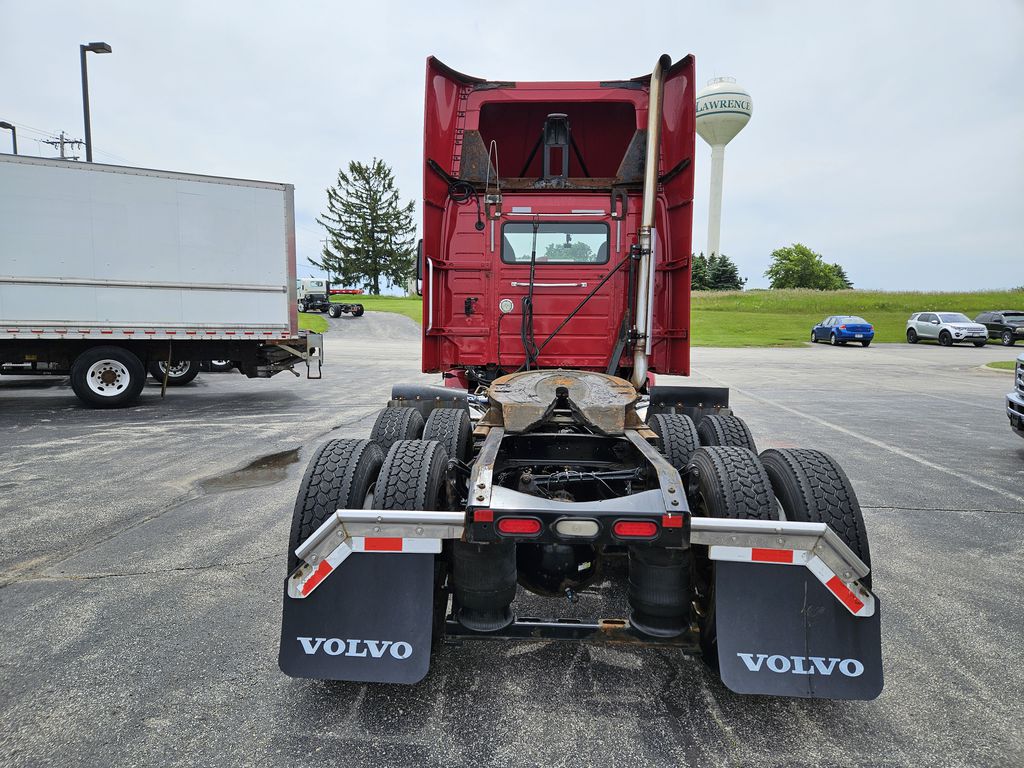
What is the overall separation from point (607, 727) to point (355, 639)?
101cm

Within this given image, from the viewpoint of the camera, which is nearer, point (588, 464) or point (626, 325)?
point (588, 464)

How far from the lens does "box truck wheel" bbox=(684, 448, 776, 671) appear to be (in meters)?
2.48

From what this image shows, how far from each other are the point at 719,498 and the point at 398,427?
2361mm

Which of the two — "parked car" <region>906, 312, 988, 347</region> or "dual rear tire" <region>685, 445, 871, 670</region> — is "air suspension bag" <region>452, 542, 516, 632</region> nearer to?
"dual rear tire" <region>685, 445, 871, 670</region>

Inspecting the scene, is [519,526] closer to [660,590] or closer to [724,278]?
[660,590]

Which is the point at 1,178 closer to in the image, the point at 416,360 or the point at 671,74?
the point at 671,74

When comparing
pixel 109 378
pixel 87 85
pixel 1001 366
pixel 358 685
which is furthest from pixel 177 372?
pixel 1001 366

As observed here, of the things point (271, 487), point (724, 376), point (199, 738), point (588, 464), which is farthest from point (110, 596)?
point (724, 376)

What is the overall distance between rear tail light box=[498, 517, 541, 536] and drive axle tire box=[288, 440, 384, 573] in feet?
2.39

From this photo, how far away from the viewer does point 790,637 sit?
231 centimetres

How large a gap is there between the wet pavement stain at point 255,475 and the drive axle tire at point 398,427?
83.6 inches

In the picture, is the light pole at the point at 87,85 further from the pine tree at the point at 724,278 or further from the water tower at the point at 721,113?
the water tower at the point at 721,113

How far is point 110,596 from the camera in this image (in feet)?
11.2

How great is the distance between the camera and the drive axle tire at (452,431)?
150 inches
